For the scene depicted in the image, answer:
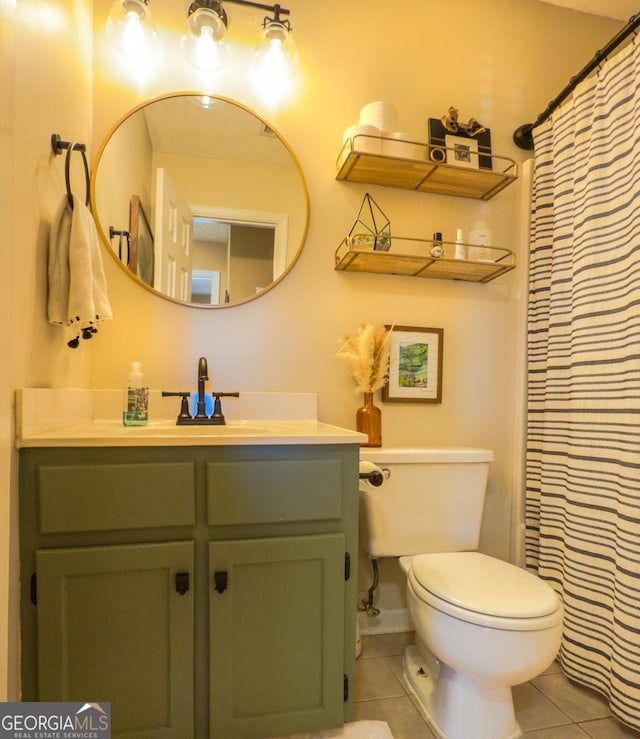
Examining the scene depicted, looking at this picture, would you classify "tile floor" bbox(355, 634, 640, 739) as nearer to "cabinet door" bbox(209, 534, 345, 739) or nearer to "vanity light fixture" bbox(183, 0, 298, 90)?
"cabinet door" bbox(209, 534, 345, 739)

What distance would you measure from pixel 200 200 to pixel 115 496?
111cm

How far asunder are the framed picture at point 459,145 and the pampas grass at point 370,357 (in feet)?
2.49

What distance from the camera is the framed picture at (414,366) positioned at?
1.78m

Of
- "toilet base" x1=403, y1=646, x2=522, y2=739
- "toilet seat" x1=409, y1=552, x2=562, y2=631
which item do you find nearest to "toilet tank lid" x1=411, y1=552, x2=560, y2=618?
"toilet seat" x1=409, y1=552, x2=562, y2=631

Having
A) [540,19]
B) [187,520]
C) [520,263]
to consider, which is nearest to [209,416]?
[187,520]

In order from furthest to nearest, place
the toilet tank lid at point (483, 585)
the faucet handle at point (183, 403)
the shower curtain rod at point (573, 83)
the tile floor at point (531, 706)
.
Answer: the faucet handle at point (183, 403) < the shower curtain rod at point (573, 83) < the tile floor at point (531, 706) < the toilet tank lid at point (483, 585)

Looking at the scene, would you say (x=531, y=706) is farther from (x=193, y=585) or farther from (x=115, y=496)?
(x=115, y=496)

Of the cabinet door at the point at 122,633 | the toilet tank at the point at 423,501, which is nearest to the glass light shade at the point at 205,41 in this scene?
the toilet tank at the point at 423,501

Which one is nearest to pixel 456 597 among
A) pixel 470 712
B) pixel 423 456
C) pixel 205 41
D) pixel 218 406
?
pixel 470 712

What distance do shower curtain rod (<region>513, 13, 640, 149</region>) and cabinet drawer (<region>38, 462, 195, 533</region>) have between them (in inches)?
72.9

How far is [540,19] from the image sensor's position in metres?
1.93

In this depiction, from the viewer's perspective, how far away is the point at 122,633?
1039mm

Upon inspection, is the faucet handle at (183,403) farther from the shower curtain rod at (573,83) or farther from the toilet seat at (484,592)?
the shower curtain rod at (573,83)

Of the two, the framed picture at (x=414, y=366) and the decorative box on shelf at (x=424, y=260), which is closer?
the decorative box on shelf at (x=424, y=260)
